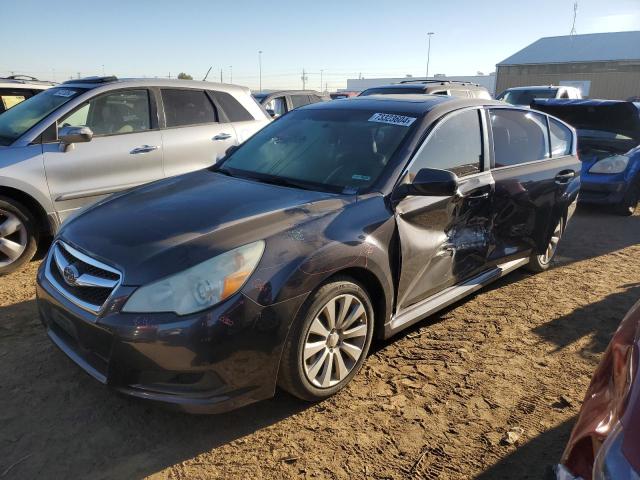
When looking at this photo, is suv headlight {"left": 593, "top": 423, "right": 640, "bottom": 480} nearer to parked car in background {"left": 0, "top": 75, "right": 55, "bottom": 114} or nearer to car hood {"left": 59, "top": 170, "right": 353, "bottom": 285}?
car hood {"left": 59, "top": 170, "right": 353, "bottom": 285}

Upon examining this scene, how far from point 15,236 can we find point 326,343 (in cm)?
348

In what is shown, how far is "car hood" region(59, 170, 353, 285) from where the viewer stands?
2.35 m

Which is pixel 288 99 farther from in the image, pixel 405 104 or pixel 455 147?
pixel 455 147

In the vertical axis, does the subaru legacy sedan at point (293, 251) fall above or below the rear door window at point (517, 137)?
below

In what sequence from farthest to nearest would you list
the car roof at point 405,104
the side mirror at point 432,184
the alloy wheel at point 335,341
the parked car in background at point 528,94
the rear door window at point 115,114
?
1. the parked car in background at point 528,94
2. the rear door window at point 115,114
3. the car roof at point 405,104
4. the side mirror at point 432,184
5. the alloy wheel at point 335,341

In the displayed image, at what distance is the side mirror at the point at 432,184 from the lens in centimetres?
291

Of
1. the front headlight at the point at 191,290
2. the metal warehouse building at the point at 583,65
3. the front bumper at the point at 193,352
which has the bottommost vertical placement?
the front bumper at the point at 193,352

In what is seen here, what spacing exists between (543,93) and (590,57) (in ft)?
114

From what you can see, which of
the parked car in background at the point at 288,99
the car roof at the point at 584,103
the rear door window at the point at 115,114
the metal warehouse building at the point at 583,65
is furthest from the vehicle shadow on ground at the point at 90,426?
the metal warehouse building at the point at 583,65

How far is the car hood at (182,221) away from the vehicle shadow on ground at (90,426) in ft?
2.20

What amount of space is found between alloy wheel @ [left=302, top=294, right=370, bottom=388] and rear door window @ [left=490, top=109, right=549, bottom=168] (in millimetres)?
1842

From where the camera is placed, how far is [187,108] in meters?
5.73

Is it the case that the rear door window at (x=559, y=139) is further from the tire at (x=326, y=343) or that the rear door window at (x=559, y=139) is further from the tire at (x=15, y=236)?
the tire at (x=15, y=236)

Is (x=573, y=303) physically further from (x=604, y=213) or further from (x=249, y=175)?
(x=604, y=213)
